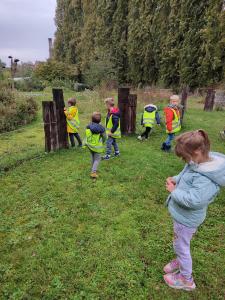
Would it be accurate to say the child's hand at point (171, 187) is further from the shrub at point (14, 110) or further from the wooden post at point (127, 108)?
the shrub at point (14, 110)

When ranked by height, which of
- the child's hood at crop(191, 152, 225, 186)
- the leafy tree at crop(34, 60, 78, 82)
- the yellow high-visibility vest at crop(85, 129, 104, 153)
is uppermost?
the leafy tree at crop(34, 60, 78, 82)

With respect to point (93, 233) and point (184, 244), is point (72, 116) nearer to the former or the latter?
point (93, 233)

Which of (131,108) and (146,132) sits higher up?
(131,108)

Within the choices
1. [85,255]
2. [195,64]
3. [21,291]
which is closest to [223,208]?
[85,255]

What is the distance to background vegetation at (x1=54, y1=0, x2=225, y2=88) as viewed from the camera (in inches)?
845

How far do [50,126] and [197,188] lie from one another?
5.36 metres

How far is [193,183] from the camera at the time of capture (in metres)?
2.56

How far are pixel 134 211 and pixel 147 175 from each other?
5.22 ft

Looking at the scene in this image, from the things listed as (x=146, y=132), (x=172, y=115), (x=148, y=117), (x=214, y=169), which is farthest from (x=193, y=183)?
(x=146, y=132)

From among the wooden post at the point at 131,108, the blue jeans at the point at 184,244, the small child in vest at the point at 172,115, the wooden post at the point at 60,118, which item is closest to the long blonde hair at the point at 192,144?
the blue jeans at the point at 184,244

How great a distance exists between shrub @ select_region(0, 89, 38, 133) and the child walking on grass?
9675 millimetres

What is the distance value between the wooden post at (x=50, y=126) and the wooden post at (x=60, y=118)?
101mm

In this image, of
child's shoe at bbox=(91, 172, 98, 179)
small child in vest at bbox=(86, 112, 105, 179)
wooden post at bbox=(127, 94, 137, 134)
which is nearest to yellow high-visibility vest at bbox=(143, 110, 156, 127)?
wooden post at bbox=(127, 94, 137, 134)

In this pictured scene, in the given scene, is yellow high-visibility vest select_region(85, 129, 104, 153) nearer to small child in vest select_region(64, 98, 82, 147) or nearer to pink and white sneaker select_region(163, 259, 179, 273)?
small child in vest select_region(64, 98, 82, 147)
